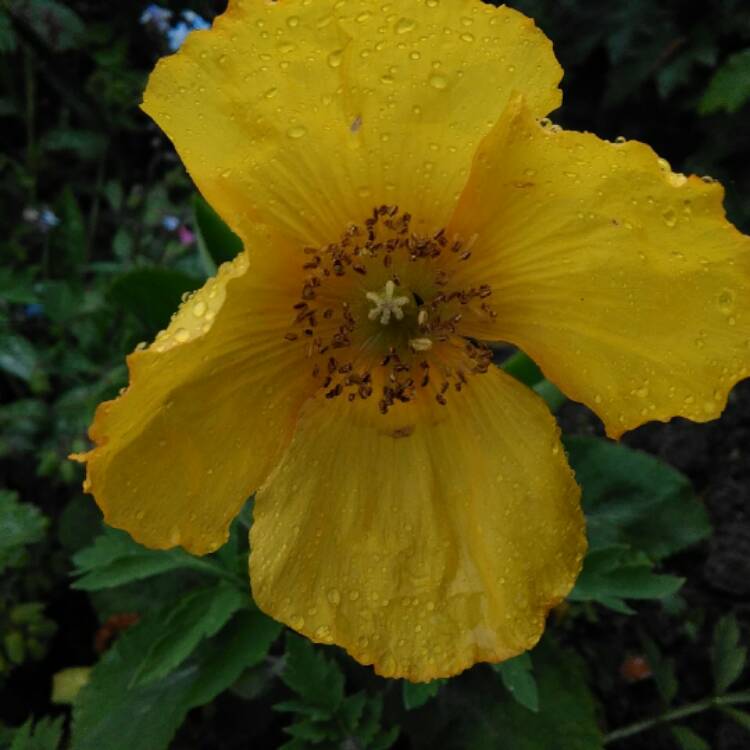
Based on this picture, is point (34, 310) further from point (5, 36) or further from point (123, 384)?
point (5, 36)

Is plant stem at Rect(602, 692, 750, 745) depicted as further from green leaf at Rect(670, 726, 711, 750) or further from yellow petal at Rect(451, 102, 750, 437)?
yellow petal at Rect(451, 102, 750, 437)

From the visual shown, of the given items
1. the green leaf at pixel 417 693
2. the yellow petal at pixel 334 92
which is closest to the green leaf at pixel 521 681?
the green leaf at pixel 417 693

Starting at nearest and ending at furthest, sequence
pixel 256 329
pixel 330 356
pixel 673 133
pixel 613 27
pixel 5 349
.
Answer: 1. pixel 256 329
2. pixel 330 356
3. pixel 5 349
4. pixel 613 27
5. pixel 673 133

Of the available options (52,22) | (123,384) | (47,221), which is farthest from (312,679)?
(52,22)

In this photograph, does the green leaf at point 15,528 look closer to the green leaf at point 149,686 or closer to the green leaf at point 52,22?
the green leaf at point 149,686

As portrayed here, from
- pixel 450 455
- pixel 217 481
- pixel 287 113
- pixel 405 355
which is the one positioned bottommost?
pixel 450 455

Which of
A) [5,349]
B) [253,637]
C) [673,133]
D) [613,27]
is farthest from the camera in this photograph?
[673,133]

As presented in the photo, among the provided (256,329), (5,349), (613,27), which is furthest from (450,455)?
(613,27)

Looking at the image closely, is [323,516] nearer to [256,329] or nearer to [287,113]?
[256,329]
